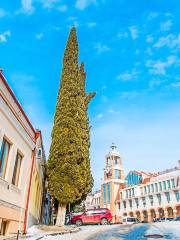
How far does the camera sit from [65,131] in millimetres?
17797

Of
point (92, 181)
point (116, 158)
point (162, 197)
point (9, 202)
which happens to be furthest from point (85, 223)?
point (116, 158)

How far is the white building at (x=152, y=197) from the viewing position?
54219 mm

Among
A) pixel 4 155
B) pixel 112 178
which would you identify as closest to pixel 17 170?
pixel 4 155

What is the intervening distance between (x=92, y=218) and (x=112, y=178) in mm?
47242

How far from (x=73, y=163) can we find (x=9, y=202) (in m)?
7.93

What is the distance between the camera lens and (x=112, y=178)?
71625 millimetres

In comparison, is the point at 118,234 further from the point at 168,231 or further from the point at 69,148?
the point at 69,148

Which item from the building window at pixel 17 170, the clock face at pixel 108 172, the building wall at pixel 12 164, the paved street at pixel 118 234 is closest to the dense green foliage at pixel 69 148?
the paved street at pixel 118 234

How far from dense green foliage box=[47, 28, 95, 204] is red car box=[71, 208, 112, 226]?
23.6 ft

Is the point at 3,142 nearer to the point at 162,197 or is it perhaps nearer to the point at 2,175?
the point at 2,175

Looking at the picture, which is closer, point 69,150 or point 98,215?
point 69,150

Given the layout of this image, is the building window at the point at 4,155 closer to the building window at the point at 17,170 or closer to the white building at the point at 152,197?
the building window at the point at 17,170

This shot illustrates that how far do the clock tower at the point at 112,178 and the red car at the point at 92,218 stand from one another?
1804 inches

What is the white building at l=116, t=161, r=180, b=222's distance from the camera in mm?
54219
